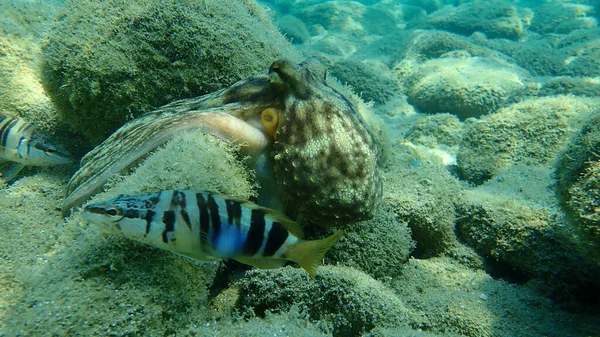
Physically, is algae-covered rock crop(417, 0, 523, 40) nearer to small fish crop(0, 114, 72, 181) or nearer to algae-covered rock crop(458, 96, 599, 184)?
algae-covered rock crop(458, 96, 599, 184)

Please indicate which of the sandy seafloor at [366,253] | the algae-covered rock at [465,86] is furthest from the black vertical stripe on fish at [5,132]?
the algae-covered rock at [465,86]

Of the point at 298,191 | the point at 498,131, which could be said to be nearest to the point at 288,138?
the point at 298,191

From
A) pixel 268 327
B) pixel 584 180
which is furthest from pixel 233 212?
pixel 584 180

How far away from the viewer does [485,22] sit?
17375 millimetres

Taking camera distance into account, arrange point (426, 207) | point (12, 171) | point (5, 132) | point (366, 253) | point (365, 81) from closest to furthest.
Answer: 1. point (366, 253)
2. point (5, 132)
3. point (426, 207)
4. point (12, 171)
5. point (365, 81)

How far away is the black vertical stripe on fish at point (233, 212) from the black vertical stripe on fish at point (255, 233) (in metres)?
0.07

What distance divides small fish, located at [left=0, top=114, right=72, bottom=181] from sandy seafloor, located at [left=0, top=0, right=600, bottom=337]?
0.23 metres

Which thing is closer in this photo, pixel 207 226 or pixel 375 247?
pixel 207 226

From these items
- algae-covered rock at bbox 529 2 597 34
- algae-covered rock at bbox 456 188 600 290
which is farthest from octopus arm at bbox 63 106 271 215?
algae-covered rock at bbox 529 2 597 34

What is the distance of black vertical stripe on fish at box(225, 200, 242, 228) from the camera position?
5.57 feet

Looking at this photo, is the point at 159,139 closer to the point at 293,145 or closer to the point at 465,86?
the point at 293,145

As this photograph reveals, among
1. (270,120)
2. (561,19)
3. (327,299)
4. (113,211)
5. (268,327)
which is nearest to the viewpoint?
(113,211)

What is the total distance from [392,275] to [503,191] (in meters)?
1.93

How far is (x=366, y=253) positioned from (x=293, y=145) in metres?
1.32
